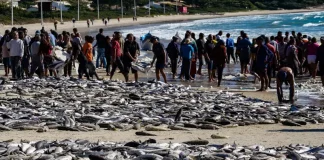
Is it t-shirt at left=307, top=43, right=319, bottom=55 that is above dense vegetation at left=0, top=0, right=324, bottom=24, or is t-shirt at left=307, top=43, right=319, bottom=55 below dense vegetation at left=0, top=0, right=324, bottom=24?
below

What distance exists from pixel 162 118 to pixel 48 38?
9.38 metres

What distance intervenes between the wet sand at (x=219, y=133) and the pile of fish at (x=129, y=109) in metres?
0.35

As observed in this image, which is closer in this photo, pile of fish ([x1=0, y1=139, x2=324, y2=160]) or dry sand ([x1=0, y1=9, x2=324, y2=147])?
pile of fish ([x1=0, y1=139, x2=324, y2=160])

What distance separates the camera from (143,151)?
33.6ft

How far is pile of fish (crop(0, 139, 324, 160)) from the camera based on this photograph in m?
10.0

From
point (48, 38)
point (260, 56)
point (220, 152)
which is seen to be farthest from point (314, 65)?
point (220, 152)

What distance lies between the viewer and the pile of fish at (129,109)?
47.1 ft

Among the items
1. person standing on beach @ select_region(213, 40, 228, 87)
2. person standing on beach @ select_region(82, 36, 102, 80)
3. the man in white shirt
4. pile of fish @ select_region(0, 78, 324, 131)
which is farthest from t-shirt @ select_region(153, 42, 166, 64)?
the man in white shirt

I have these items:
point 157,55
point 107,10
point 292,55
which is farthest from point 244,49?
point 107,10

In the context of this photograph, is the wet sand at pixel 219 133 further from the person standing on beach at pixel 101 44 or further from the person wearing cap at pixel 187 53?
the person standing on beach at pixel 101 44

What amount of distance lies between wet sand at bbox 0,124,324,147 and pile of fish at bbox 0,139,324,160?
56.9 inches

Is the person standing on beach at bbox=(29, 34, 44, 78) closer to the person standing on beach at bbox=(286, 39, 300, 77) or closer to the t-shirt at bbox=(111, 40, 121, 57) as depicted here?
the t-shirt at bbox=(111, 40, 121, 57)

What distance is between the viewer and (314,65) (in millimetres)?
24578

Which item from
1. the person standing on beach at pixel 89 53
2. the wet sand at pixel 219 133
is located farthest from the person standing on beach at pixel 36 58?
the wet sand at pixel 219 133
